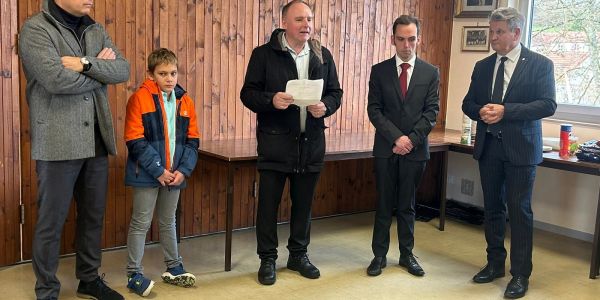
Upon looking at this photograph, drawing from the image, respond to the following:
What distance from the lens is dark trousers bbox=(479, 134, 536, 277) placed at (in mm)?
3367

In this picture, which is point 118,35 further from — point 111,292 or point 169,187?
point 111,292

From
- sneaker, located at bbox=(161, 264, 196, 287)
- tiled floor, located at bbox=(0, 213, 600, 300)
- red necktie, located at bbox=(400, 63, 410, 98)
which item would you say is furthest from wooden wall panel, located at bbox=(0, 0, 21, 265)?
red necktie, located at bbox=(400, 63, 410, 98)

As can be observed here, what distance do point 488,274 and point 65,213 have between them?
249cm

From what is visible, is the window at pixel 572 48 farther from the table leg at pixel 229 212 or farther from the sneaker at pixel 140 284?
the sneaker at pixel 140 284

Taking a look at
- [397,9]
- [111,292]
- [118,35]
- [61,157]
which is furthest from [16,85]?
[397,9]

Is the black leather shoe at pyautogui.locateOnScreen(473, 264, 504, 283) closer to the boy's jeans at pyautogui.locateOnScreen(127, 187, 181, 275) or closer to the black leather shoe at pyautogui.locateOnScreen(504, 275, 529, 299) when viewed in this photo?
the black leather shoe at pyautogui.locateOnScreen(504, 275, 529, 299)

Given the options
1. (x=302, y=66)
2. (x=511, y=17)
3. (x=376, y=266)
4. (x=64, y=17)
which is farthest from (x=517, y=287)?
(x=64, y=17)

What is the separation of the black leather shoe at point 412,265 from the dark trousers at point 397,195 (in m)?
0.04

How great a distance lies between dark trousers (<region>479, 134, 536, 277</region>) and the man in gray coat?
2131 mm

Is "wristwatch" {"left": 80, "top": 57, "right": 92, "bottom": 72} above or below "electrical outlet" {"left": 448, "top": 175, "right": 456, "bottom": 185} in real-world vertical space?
above

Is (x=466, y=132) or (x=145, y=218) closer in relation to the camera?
(x=145, y=218)

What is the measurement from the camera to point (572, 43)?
4781mm

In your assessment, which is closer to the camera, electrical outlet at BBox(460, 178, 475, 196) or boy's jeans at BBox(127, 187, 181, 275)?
boy's jeans at BBox(127, 187, 181, 275)

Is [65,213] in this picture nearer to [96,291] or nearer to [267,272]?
[96,291]
